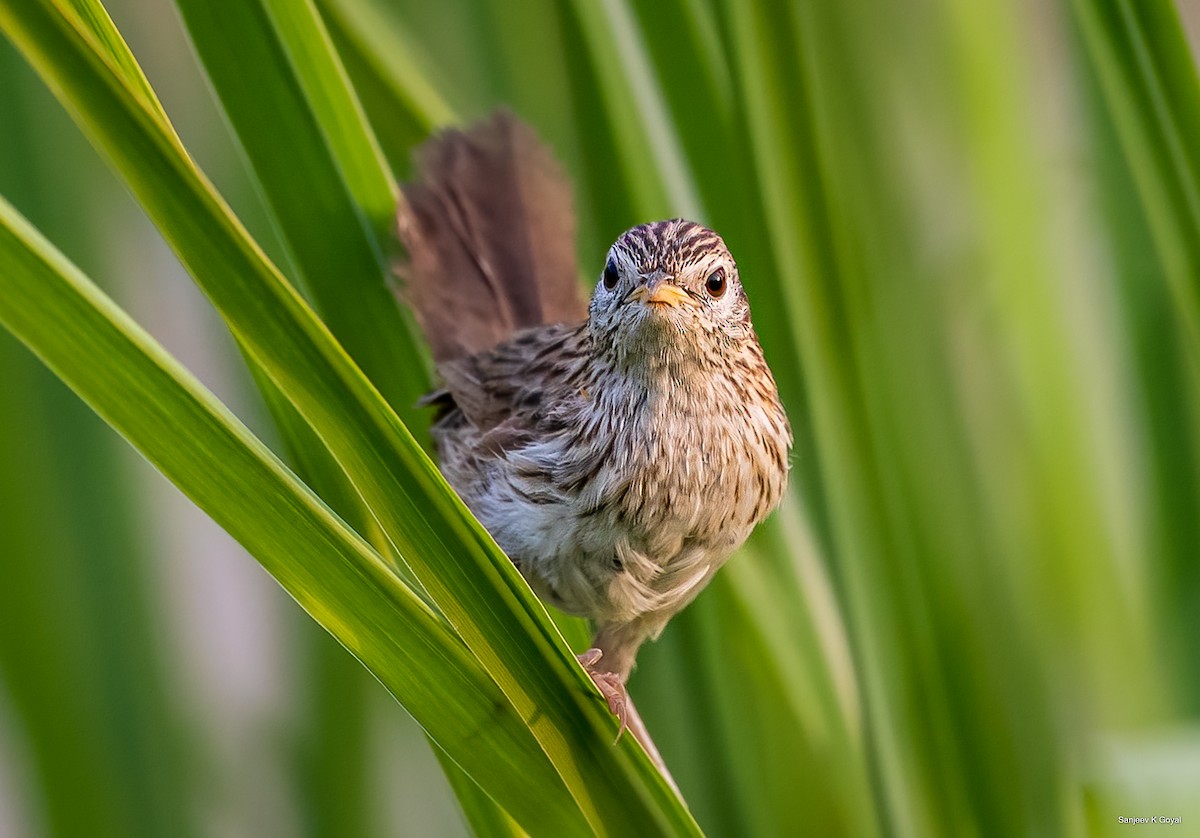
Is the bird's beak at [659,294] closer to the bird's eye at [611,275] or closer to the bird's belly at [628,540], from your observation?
the bird's eye at [611,275]

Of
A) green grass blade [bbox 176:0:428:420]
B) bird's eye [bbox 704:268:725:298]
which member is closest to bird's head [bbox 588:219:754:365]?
bird's eye [bbox 704:268:725:298]

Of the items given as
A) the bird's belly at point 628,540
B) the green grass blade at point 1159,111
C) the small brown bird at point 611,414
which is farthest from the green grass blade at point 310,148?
the green grass blade at point 1159,111

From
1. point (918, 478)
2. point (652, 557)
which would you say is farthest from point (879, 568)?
point (652, 557)

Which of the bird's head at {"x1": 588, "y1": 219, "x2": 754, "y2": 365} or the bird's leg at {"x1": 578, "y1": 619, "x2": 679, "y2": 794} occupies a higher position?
the bird's head at {"x1": 588, "y1": 219, "x2": 754, "y2": 365}

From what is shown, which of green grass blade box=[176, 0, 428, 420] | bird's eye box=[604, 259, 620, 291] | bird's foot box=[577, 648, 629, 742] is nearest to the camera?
green grass blade box=[176, 0, 428, 420]

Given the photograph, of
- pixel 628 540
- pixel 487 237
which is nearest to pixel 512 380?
pixel 487 237

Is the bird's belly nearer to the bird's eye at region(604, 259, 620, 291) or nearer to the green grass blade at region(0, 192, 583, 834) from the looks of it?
the bird's eye at region(604, 259, 620, 291)
